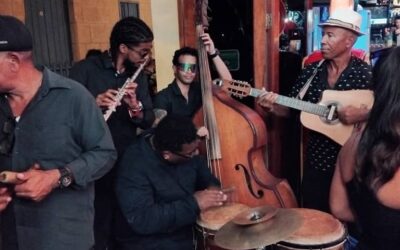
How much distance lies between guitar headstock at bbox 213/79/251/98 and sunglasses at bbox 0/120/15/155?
1.42m

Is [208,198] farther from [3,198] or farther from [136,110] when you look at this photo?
[3,198]

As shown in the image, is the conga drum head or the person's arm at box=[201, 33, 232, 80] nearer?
the conga drum head

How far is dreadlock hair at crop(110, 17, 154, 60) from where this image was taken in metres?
2.49

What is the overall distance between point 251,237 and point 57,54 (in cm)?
297

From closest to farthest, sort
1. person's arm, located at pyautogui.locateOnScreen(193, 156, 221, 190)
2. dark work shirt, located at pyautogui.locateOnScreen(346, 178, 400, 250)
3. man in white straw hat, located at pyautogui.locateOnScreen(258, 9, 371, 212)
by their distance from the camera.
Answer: dark work shirt, located at pyautogui.locateOnScreen(346, 178, 400, 250)
person's arm, located at pyautogui.locateOnScreen(193, 156, 221, 190)
man in white straw hat, located at pyautogui.locateOnScreen(258, 9, 371, 212)

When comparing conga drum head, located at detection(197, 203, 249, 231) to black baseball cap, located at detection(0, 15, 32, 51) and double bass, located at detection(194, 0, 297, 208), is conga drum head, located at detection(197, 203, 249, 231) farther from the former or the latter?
black baseball cap, located at detection(0, 15, 32, 51)

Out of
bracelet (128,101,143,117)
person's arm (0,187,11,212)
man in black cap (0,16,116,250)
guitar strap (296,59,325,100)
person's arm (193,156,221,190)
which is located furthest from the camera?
guitar strap (296,59,325,100)

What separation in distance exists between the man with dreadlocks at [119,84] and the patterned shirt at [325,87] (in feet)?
3.16

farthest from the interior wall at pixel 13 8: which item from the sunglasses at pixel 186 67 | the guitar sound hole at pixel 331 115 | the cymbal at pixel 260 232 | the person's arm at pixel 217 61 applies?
the cymbal at pixel 260 232

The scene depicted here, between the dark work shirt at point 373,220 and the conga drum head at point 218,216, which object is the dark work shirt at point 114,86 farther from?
the dark work shirt at point 373,220

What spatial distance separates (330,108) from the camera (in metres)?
2.59

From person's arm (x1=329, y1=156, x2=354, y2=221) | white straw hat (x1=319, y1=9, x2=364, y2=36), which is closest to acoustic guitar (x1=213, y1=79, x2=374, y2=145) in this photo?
white straw hat (x1=319, y1=9, x2=364, y2=36)

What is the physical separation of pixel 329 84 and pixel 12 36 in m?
1.78

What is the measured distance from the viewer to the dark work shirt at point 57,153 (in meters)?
1.68
